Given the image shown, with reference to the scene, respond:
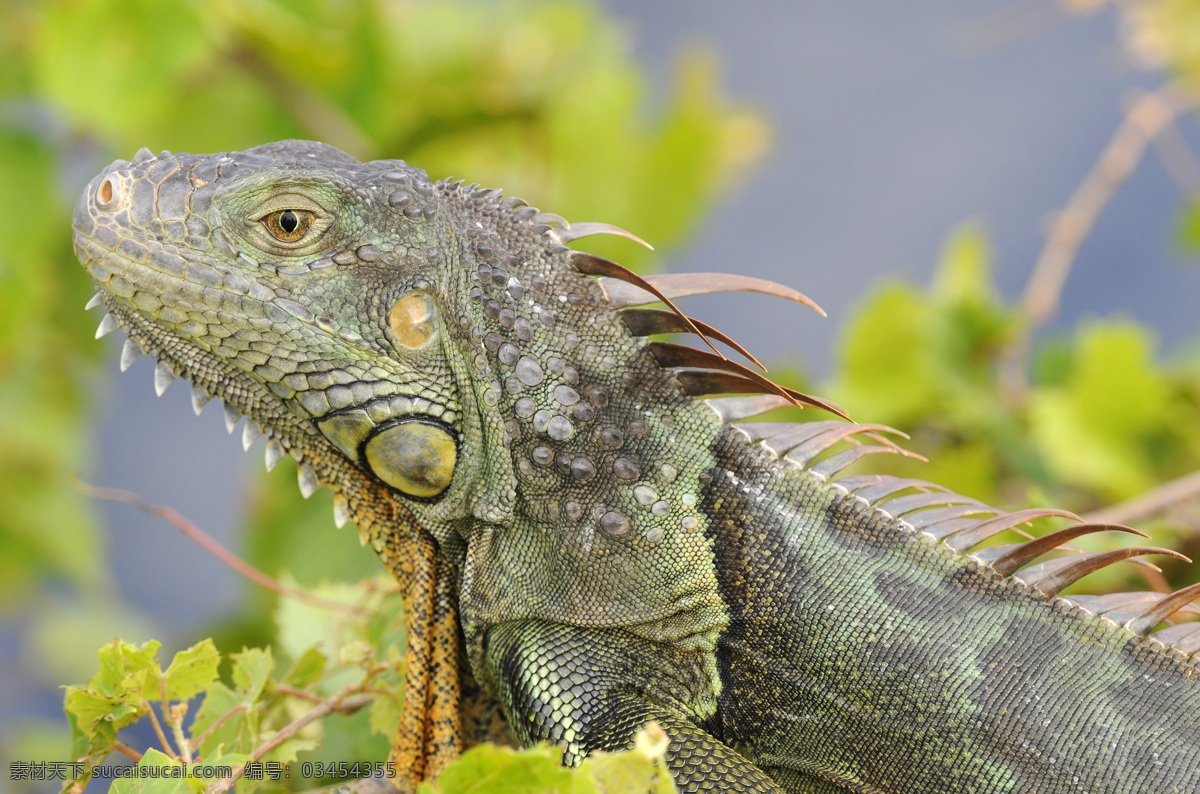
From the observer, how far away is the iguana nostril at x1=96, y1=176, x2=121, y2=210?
1.54 metres

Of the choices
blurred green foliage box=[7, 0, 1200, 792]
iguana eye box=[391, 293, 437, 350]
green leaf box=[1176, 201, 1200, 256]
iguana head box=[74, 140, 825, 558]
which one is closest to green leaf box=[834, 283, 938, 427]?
blurred green foliage box=[7, 0, 1200, 792]

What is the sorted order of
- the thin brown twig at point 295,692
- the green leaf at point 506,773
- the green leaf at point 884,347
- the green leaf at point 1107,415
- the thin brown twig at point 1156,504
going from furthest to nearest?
the green leaf at point 884,347, the green leaf at point 1107,415, the thin brown twig at point 1156,504, the thin brown twig at point 295,692, the green leaf at point 506,773

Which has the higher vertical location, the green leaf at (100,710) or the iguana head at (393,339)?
the iguana head at (393,339)

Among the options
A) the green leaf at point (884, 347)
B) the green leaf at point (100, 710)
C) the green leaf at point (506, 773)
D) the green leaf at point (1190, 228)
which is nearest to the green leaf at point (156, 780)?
the green leaf at point (100, 710)

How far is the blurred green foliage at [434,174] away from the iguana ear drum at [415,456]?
447mm

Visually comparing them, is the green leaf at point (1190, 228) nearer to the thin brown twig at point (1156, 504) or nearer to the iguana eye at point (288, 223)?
the thin brown twig at point (1156, 504)

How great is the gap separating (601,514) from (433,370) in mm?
359

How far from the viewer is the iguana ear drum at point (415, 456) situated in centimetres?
154

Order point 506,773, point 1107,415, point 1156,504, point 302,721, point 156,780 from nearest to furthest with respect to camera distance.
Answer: point 506,773 < point 156,780 < point 302,721 < point 1156,504 < point 1107,415

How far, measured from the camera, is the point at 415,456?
1.54 m

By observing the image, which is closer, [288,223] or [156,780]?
[156,780]

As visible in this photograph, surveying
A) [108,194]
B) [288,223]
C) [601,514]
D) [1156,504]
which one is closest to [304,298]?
[288,223]

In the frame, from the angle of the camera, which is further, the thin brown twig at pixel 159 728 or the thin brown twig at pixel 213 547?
the thin brown twig at pixel 213 547

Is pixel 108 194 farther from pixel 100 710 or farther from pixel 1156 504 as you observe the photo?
pixel 1156 504
